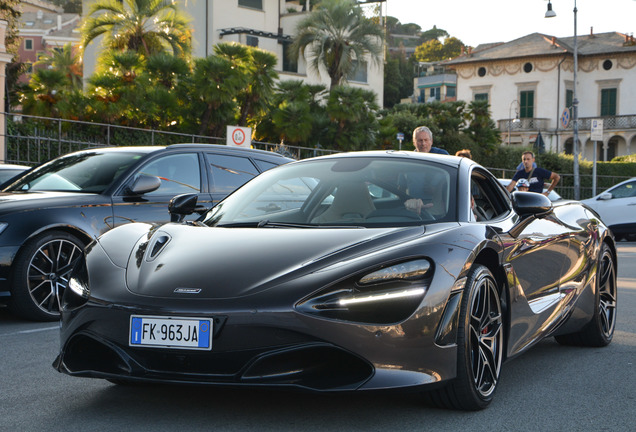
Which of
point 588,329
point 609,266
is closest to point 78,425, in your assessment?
point 588,329

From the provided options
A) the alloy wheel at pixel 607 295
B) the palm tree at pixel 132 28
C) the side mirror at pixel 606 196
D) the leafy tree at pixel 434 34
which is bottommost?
the alloy wheel at pixel 607 295

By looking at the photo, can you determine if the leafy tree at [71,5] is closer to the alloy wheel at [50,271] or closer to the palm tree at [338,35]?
the palm tree at [338,35]

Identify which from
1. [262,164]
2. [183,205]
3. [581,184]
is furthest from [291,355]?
[581,184]

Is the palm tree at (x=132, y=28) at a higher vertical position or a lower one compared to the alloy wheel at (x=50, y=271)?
higher

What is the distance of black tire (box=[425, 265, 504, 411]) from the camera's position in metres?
4.32

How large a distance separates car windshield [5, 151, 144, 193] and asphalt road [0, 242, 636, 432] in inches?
115

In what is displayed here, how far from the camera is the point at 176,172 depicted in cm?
902

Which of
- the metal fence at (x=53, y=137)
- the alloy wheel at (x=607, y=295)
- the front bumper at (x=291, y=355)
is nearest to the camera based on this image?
the front bumper at (x=291, y=355)

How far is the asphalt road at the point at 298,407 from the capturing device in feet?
13.8

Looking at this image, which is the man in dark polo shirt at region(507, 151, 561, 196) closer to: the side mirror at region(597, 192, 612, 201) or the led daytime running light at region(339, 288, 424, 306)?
the side mirror at region(597, 192, 612, 201)

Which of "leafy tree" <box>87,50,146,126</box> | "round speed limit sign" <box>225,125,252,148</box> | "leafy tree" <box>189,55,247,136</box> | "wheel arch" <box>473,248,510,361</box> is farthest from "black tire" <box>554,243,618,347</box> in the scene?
"leafy tree" <box>189,55,247,136</box>

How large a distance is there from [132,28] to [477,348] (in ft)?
93.9

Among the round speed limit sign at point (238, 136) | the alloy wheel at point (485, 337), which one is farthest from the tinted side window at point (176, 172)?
the round speed limit sign at point (238, 136)

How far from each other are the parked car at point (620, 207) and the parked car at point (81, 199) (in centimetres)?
1440
